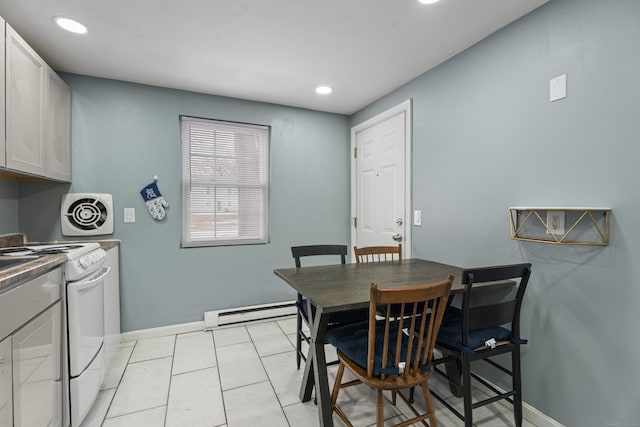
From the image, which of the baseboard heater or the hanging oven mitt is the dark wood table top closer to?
the baseboard heater

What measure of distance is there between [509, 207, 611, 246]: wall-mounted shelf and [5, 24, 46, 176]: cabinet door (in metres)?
2.98

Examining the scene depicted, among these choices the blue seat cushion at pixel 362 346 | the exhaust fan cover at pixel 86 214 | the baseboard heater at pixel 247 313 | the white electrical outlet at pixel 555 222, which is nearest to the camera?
the blue seat cushion at pixel 362 346

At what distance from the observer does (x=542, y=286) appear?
66.1 inches

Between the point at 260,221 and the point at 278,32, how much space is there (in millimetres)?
1875

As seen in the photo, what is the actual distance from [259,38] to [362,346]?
2.03m

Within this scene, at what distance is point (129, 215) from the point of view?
8.80 ft

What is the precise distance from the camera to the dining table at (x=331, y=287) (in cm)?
145

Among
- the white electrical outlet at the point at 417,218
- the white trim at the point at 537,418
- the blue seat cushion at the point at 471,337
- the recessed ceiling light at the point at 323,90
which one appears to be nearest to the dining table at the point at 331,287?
the blue seat cushion at the point at 471,337

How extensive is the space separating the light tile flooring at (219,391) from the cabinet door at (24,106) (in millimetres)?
1575

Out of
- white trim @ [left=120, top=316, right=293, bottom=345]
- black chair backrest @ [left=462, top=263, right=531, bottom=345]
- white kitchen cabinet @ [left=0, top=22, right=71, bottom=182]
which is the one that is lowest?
white trim @ [left=120, top=316, right=293, bottom=345]

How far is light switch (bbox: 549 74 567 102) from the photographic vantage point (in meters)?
1.58

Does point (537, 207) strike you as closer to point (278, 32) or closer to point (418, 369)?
point (418, 369)

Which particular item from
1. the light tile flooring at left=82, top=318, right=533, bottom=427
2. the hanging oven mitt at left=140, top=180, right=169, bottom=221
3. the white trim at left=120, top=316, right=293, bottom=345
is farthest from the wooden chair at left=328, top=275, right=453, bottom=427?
the hanging oven mitt at left=140, top=180, right=169, bottom=221

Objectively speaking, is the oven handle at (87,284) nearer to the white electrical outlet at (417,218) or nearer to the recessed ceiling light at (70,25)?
the recessed ceiling light at (70,25)
